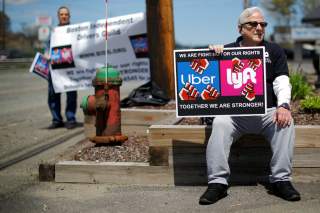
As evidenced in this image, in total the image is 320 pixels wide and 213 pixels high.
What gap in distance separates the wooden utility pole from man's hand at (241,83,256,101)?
10.5 ft

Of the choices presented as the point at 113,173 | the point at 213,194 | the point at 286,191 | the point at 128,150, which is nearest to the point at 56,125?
the point at 128,150

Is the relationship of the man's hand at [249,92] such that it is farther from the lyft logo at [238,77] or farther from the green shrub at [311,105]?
the green shrub at [311,105]

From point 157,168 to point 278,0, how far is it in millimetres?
74841

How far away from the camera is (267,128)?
Answer: 4.58m

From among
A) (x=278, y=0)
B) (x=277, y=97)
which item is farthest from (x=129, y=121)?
(x=278, y=0)

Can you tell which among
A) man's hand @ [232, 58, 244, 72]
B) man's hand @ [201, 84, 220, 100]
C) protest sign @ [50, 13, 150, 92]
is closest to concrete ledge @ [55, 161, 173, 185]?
man's hand @ [201, 84, 220, 100]

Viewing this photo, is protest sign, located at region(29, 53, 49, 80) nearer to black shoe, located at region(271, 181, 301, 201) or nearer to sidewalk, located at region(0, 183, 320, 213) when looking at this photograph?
sidewalk, located at region(0, 183, 320, 213)

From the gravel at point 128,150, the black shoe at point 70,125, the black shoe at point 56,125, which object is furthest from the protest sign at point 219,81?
the black shoe at point 56,125

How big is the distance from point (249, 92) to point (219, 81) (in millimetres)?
284

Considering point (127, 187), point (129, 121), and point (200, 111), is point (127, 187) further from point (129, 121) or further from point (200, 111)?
point (129, 121)

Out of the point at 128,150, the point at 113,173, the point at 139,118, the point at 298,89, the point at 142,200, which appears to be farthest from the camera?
the point at 298,89

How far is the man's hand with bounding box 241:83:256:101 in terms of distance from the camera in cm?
464

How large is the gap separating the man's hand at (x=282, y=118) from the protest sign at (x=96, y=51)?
13.3 ft

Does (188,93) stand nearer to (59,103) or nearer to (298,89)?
(298,89)
